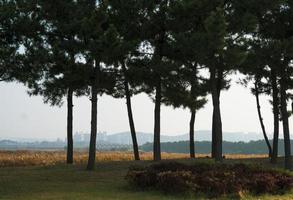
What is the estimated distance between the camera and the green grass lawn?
1490 centimetres

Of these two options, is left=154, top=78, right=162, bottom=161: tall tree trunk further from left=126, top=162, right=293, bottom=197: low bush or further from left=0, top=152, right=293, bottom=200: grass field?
left=126, top=162, right=293, bottom=197: low bush

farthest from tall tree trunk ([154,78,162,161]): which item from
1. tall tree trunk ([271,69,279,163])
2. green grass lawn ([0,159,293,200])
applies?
tall tree trunk ([271,69,279,163])

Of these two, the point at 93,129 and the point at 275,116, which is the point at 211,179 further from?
the point at 275,116

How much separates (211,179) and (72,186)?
516 cm

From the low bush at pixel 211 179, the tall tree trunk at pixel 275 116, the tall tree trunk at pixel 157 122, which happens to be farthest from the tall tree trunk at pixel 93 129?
the tall tree trunk at pixel 275 116

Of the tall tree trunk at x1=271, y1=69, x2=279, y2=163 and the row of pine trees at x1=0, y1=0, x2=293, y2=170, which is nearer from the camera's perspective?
the row of pine trees at x1=0, y1=0, x2=293, y2=170

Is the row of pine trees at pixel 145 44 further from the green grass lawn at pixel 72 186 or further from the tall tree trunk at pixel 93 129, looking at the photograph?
the green grass lawn at pixel 72 186

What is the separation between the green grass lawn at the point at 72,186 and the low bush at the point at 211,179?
1.04 feet

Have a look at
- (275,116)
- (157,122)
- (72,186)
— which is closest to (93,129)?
(157,122)

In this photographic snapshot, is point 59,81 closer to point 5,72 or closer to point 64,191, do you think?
point 5,72

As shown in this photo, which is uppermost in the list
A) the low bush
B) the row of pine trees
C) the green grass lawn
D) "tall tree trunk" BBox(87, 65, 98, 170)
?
the row of pine trees

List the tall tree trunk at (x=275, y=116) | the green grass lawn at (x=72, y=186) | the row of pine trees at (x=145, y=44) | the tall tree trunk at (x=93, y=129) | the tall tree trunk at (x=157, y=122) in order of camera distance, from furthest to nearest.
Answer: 1. the tall tree trunk at (x=275, y=116)
2. the tall tree trunk at (x=157, y=122)
3. the tall tree trunk at (x=93, y=129)
4. the row of pine trees at (x=145, y=44)
5. the green grass lawn at (x=72, y=186)

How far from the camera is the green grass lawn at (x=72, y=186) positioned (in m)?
14.9

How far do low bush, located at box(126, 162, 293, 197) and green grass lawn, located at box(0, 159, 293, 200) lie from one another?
0.32 metres
